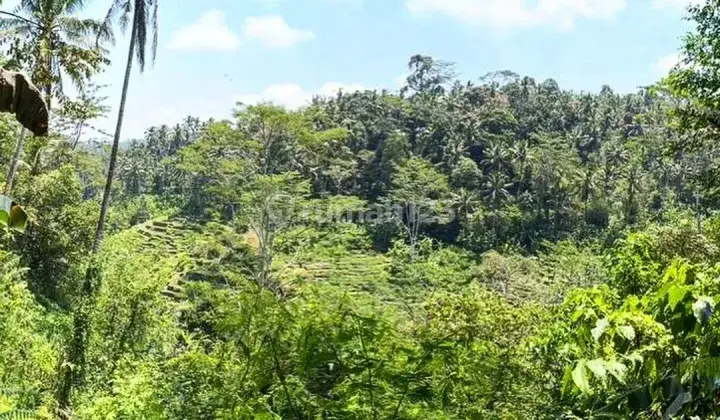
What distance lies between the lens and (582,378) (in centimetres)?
114

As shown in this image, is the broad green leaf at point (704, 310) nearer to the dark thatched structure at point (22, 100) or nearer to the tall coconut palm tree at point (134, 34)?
the dark thatched structure at point (22, 100)

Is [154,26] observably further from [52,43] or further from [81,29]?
[52,43]

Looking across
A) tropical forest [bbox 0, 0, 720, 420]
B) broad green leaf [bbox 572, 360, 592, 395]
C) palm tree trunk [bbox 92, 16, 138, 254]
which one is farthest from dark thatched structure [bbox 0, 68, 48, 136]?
palm tree trunk [bbox 92, 16, 138, 254]

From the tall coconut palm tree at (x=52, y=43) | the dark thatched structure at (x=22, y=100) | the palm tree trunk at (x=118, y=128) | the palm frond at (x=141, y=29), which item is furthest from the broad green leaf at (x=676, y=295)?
the palm frond at (x=141, y=29)

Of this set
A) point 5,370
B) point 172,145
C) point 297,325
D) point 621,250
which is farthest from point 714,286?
point 172,145

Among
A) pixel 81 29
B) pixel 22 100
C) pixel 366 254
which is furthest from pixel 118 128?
pixel 366 254

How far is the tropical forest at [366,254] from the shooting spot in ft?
9.77

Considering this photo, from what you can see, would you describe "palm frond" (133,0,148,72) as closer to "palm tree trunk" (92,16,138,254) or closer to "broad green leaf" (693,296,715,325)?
"palm tree trunk" (92,16,138,254)

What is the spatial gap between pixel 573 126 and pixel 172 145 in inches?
1544

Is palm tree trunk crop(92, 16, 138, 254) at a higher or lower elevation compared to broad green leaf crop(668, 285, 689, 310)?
higher

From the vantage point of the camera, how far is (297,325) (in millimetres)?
3582

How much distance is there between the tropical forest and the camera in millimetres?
2979

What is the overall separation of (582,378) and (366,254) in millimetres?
37124

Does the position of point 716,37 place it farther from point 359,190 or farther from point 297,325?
point 359,190
